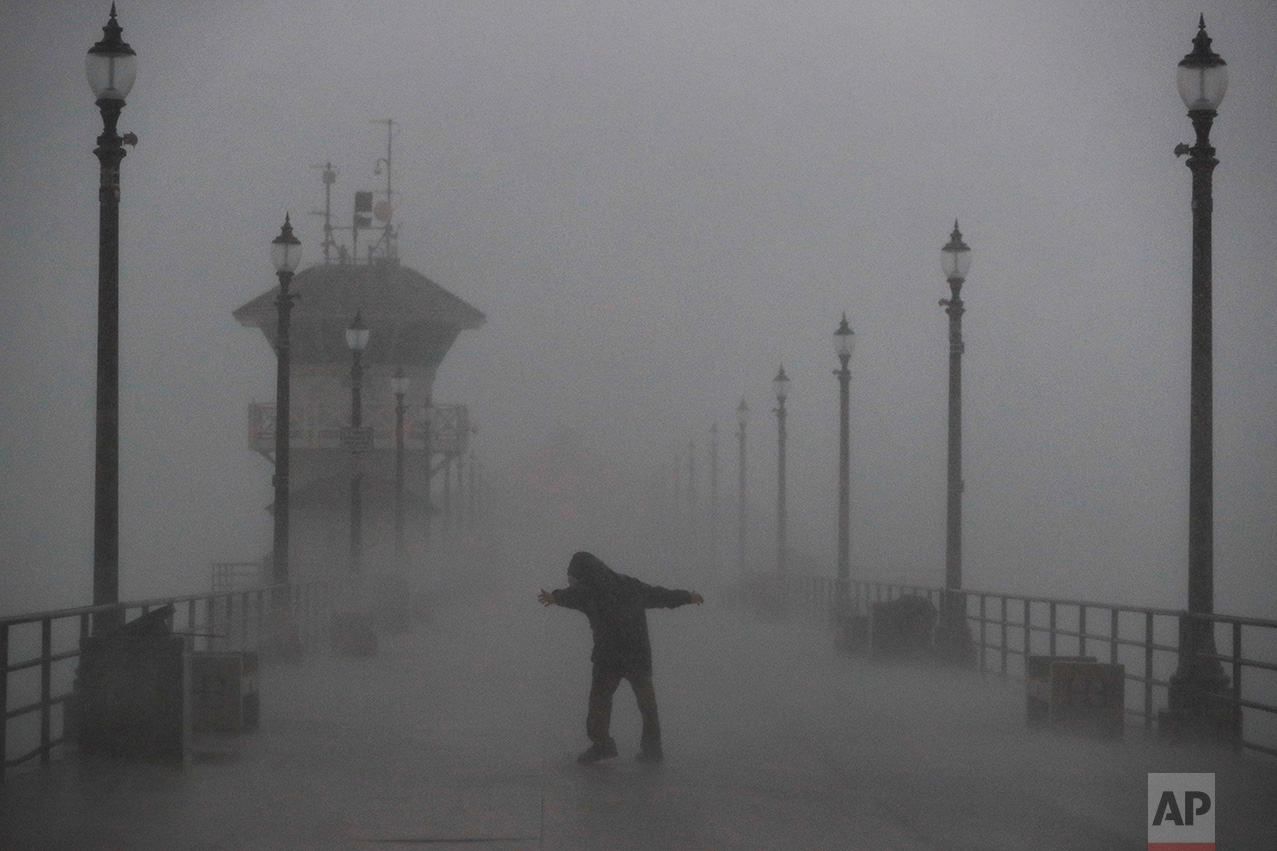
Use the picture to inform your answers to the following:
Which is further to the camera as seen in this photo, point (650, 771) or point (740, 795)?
point (650, 771)

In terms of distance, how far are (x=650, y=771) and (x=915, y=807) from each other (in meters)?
2.44

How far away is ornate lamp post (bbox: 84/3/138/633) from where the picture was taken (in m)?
16.7

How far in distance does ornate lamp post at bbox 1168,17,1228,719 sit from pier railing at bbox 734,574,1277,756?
19 centimetres

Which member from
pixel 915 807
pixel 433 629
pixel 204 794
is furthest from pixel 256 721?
pixel 433 629

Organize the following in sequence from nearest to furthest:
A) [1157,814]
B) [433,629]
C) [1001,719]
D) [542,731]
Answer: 1. [1157,814]
2. [542,731]
3. [1001,719]
4. [433,629]

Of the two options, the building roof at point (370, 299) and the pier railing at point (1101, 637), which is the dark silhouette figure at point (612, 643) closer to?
the pier railing at point (1101, 637)

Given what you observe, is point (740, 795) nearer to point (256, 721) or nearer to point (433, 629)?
point (256, 721)

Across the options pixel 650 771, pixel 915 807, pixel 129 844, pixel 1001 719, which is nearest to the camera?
pixel 129 844

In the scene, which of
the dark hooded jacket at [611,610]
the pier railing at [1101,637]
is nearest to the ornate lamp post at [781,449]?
the pier railing at [1101,637]

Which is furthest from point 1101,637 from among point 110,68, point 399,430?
point 399,430

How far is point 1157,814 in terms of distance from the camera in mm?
10586

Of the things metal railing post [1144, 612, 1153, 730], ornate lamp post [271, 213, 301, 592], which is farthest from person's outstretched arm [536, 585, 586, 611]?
ornate lamp post [271, 213, 301, 592]

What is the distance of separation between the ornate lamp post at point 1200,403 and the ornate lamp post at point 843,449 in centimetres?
1747

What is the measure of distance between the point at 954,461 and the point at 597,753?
14185 millimetres
